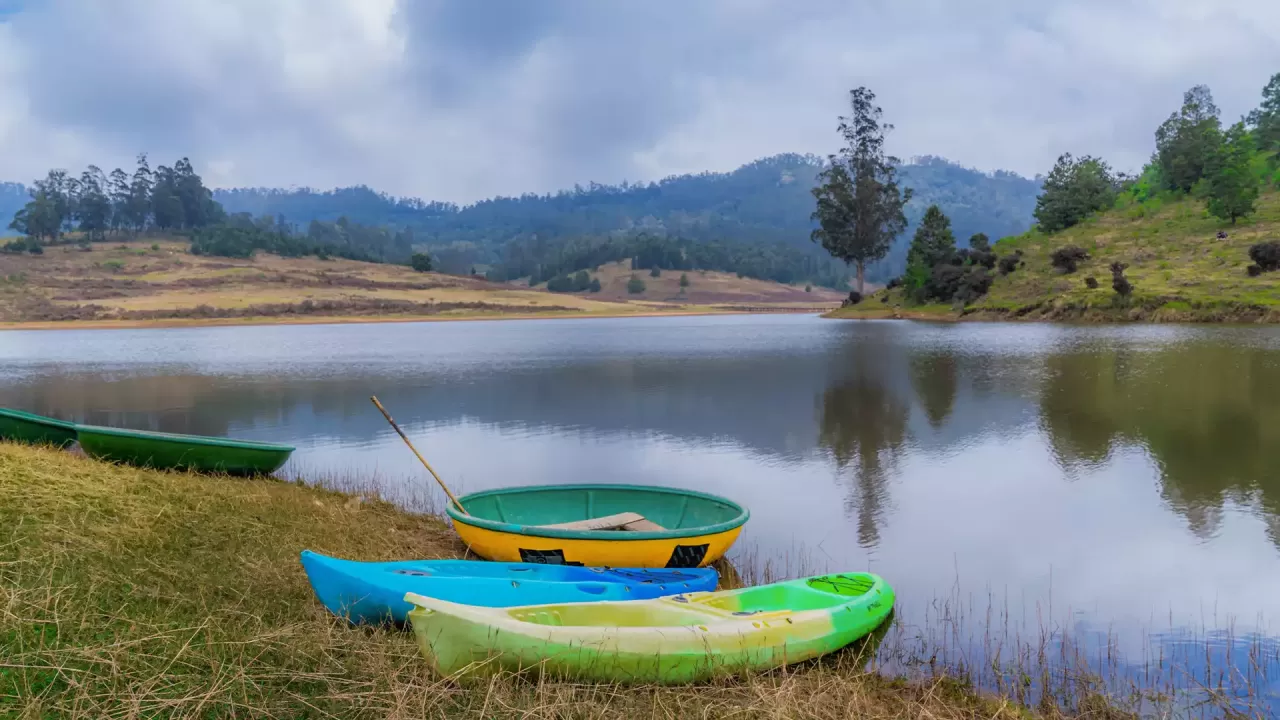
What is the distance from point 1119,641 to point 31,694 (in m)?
9.10

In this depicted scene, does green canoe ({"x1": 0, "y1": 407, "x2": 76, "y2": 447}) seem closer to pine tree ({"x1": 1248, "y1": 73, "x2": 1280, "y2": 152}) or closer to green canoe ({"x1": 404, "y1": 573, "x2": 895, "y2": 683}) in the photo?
green canoe ({"x1": 404, "y1": 573, "x2": 895, "y2": 683})

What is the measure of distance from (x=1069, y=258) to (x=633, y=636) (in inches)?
2610

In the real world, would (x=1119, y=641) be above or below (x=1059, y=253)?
below

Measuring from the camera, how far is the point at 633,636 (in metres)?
6.41

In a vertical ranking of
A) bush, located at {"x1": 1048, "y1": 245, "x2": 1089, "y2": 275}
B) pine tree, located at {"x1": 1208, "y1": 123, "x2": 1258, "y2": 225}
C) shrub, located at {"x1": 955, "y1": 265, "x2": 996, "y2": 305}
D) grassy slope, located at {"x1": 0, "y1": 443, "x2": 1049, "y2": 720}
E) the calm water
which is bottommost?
the calm water

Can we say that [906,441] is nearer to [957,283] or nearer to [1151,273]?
[1151,273]

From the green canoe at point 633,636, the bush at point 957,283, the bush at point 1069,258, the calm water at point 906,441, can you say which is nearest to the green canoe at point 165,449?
the calm water at point 906,441

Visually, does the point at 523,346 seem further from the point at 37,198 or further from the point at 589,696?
the point at 37,198

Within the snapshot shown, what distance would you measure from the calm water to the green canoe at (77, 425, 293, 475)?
2580 millimetres

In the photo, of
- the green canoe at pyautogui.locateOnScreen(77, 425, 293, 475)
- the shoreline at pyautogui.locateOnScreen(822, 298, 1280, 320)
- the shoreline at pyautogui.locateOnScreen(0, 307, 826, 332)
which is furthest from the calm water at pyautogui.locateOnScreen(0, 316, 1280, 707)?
the shoreline at pyautogui.locateOnScreen(0, 307, 826, 332)

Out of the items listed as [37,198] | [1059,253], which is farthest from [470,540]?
[37,198]

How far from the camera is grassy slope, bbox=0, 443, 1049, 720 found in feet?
18.8

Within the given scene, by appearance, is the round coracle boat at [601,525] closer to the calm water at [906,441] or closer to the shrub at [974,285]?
the calm water at [906,441]

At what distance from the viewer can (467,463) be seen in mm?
18172
